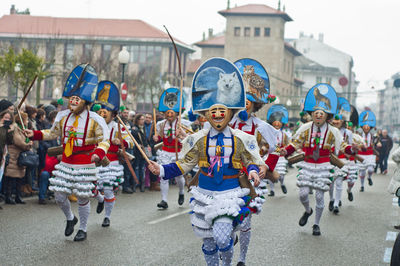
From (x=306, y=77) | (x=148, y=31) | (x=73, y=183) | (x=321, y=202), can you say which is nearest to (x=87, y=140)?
(x=73, y=183)

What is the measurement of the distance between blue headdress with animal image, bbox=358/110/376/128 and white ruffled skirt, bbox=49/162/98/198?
41.6 feet

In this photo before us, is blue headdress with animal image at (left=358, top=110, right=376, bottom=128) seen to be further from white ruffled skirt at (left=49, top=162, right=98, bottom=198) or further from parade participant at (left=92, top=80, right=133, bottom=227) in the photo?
white ruffled skirt at (left=49, top=162, right=98, bottom=198)

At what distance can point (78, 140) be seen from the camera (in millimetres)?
7984

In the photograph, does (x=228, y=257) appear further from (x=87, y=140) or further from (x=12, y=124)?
(x=12, y=124)

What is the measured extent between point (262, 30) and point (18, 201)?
6538 cm

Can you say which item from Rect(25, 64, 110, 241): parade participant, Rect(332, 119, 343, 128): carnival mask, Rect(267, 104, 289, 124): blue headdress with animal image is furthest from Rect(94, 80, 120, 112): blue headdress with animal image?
Rect(332, 119, 343, 128): carnival mask

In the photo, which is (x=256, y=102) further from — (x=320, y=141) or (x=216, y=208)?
(x=216, y=208)

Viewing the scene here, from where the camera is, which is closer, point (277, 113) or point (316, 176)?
point (316, 176)

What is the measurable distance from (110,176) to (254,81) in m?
2.82

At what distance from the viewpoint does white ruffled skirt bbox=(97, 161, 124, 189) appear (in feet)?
30.4

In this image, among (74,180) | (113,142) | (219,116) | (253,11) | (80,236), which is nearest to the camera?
(219,116)

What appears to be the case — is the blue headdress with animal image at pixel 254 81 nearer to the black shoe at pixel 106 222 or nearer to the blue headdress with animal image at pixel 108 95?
the blue headdress with animal image at pixel 108 95

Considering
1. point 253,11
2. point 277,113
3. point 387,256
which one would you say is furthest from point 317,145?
point 253,11

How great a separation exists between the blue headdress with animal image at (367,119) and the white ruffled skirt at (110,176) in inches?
442
